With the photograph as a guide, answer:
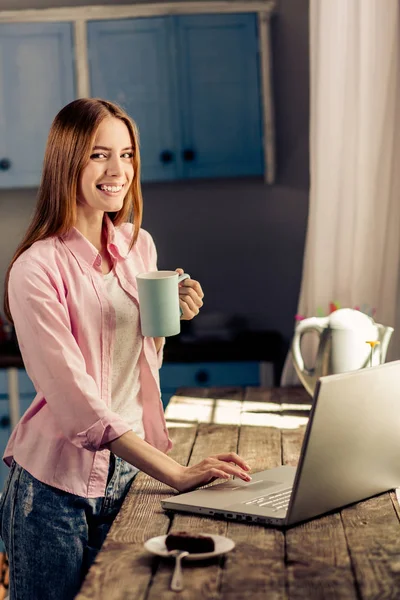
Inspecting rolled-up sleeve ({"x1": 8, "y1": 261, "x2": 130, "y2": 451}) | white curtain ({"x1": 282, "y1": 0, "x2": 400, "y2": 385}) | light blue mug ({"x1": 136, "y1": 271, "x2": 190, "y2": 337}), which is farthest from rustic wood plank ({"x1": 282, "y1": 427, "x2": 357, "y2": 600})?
white curtain ({"x1": 282, "y1": 0, "x2": 400, "y2": 385})

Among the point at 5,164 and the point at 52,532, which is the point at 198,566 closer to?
the point at 52,532

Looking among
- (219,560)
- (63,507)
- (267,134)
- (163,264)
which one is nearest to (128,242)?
(63,507)

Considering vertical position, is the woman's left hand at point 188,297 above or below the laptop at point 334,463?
above

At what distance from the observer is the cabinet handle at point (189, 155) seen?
3701 mm

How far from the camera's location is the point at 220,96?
12.1 ft

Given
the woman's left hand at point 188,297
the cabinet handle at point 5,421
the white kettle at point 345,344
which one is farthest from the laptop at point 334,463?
the cabinet handle at point 5,421

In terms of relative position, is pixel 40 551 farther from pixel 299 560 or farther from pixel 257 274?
pixel 257 274

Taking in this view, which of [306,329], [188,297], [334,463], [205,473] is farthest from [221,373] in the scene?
[334,463]

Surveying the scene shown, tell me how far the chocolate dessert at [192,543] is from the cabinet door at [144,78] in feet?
8.68

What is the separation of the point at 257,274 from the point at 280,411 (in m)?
1.91

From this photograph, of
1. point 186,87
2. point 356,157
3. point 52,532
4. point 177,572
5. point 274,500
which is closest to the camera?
point 177,572

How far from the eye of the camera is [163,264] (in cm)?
412

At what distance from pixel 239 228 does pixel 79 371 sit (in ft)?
8.58

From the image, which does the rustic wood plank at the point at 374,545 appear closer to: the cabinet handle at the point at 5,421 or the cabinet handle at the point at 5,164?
the cabinet handle at the point at 5,421
